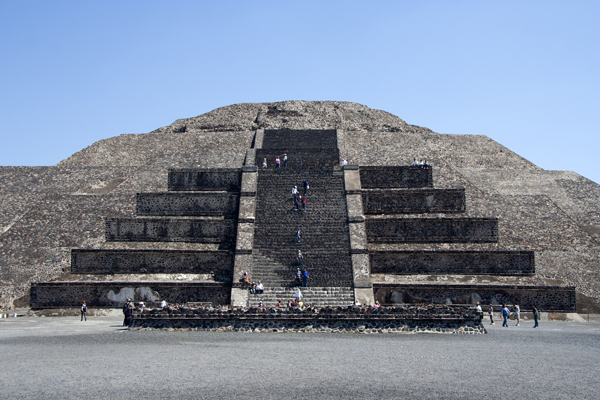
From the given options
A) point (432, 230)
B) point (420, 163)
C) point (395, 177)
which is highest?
point (420, 163)

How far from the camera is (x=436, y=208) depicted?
20047 mm

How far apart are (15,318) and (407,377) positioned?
39.1 ft

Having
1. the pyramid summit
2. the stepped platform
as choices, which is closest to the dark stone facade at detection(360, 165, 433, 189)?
the pyramid summit

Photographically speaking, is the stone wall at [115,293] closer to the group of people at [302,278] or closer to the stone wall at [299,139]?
the group of people at [302,278]

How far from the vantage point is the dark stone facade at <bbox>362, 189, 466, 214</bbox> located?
1995 centimetres

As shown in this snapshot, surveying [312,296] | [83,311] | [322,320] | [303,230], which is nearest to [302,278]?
[312,296]

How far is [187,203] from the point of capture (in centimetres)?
1991

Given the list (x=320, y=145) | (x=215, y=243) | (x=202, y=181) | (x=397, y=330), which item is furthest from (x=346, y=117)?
(x=397, y=330)

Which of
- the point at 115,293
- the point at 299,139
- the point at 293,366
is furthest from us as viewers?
the point at 299,139

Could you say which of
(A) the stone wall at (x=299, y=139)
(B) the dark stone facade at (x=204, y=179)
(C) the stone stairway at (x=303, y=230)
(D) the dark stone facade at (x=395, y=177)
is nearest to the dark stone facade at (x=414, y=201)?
(C) the stone stairway at (x=303, y=230)

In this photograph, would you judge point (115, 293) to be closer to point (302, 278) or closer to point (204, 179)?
point (302, 278)

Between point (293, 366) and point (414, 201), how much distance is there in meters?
12.6

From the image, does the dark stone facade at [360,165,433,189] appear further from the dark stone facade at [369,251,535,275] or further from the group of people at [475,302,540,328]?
the group of people at [475,302,540,328]

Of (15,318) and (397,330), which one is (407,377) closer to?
(397,330)
